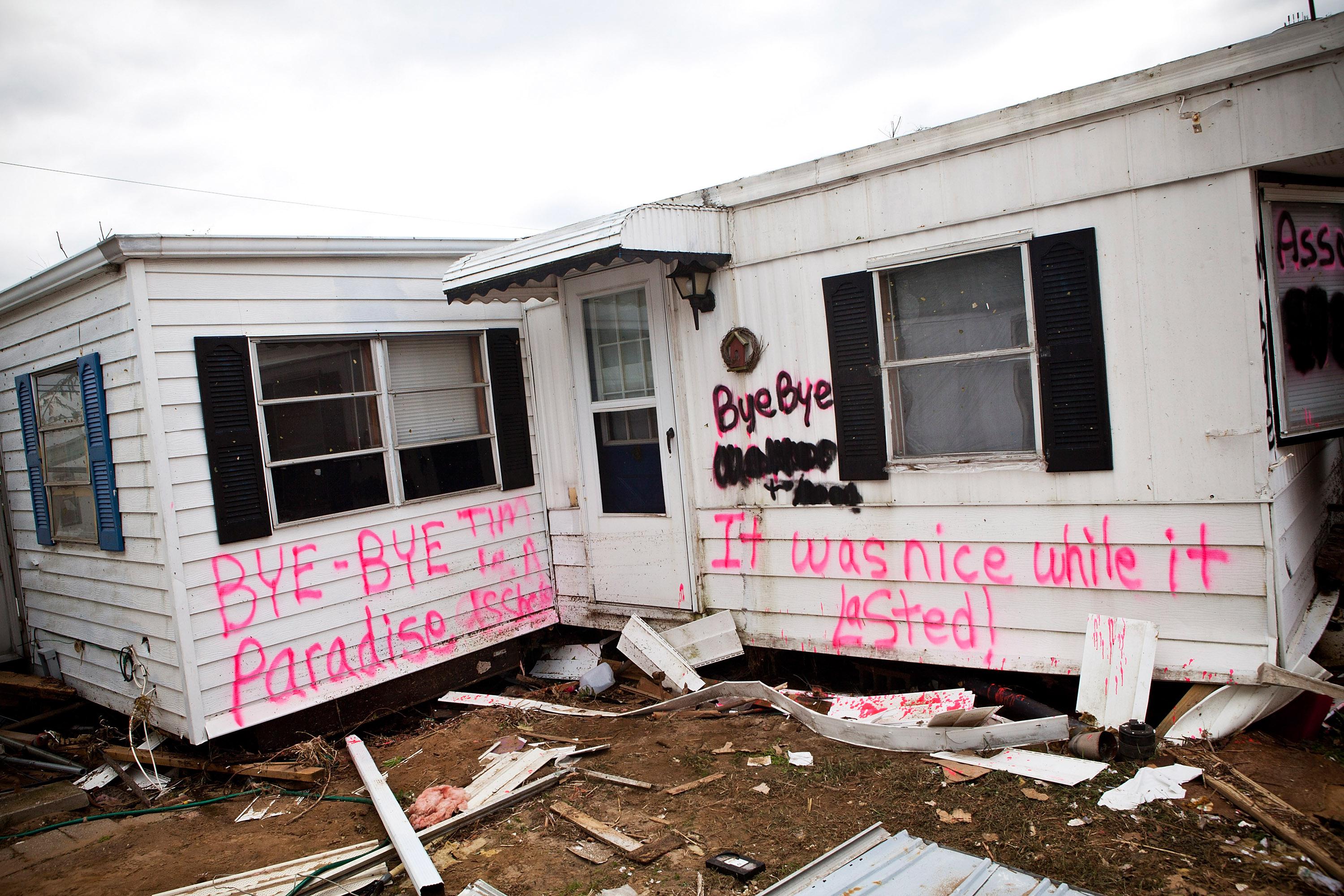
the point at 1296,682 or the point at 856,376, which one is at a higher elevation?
the point at 856,376

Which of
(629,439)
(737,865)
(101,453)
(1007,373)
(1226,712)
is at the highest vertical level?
(101,453)

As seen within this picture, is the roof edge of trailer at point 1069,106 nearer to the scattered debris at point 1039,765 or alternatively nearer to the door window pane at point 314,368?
the door window pane at point 314,368

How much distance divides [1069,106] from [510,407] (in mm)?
4612

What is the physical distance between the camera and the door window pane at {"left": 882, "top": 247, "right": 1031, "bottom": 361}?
477 cm

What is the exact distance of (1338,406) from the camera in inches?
186

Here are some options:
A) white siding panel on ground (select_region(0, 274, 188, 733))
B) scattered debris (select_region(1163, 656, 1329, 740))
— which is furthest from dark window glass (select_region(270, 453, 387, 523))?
scattered debris (select_region(1163, 656, 1329, 740))

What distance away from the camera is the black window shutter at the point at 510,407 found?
22.9ft

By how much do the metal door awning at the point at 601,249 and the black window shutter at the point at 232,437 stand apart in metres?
1.56

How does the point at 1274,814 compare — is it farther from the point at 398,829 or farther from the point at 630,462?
the point at 630,462

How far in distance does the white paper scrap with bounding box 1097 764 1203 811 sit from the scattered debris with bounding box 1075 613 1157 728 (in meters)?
0.46

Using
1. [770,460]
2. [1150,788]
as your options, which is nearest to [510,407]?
[770,460]

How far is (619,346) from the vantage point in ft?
21.7

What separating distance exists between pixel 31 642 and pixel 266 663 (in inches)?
150

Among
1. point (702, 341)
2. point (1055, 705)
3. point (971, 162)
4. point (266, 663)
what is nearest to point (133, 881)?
point (266, 663)
